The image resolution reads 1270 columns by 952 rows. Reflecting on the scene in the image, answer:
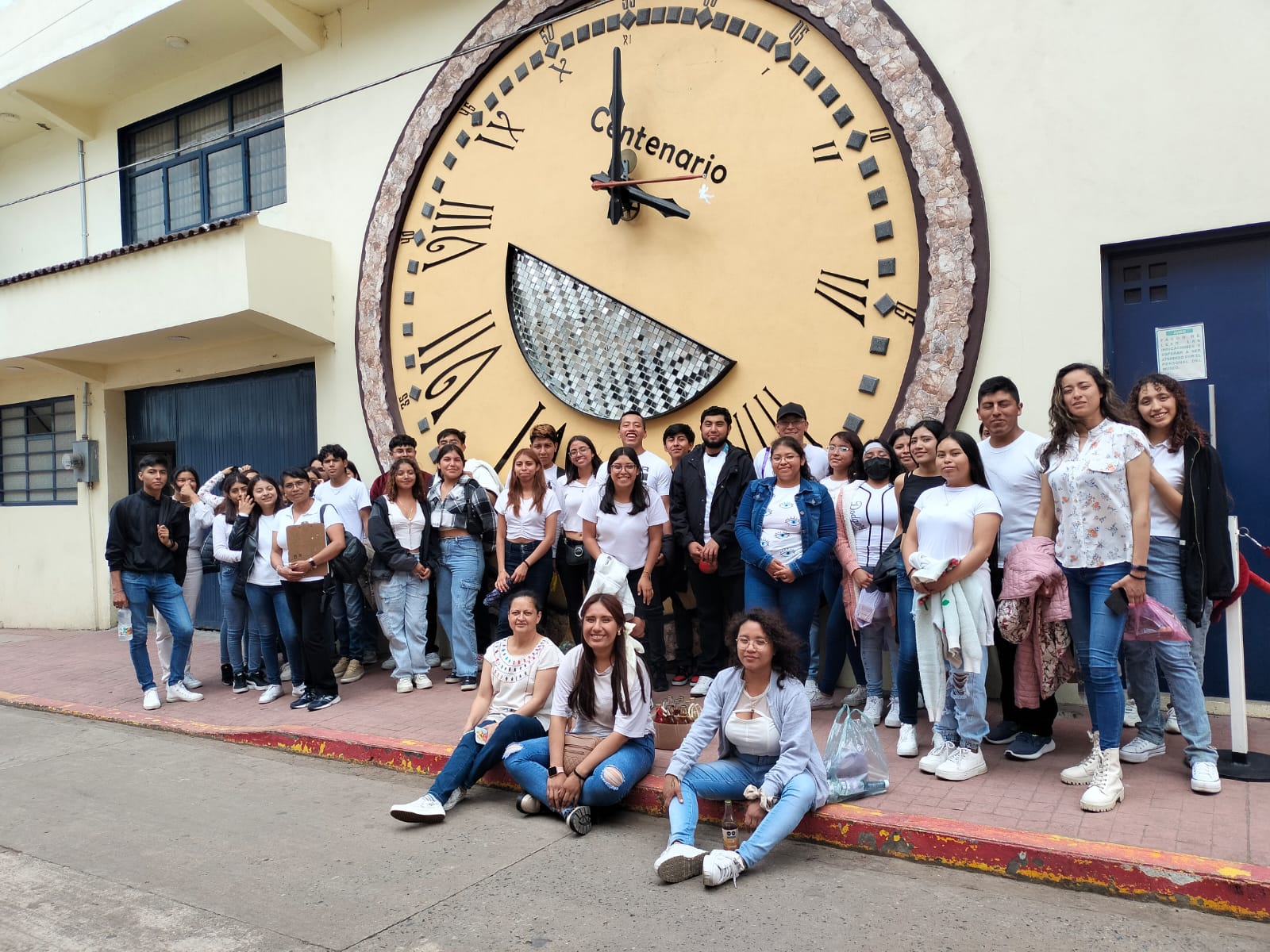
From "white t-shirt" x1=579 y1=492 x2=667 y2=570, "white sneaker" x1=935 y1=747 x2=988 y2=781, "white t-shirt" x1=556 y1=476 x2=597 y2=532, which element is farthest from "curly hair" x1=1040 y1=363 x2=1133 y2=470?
"white t-shirt" x1=556 y1=476 x2=597 y2=532

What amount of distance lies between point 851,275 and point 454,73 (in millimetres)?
4328

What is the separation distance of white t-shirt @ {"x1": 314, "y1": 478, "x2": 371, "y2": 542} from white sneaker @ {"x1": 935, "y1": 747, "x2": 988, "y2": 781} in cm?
496

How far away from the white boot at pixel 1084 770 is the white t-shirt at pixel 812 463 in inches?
96.7

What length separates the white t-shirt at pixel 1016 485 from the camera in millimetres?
5434

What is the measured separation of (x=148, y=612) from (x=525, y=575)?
10.7 feet

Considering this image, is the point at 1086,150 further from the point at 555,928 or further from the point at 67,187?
the point at 67,187

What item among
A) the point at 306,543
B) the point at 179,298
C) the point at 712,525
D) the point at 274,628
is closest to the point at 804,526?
the point at 712,525

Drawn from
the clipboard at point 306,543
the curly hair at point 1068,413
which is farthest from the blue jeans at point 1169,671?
the clipboard at point 306,543

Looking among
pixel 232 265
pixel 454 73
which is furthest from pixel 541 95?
pixel 232 265

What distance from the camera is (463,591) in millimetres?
7684

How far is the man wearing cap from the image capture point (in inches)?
257

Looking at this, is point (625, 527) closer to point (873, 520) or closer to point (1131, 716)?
point (873, 520)

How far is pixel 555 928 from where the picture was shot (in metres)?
3.74

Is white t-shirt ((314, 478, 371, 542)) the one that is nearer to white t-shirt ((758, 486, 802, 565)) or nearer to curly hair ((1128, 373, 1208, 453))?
white t-shirt ((758, 486, 802, 565))
